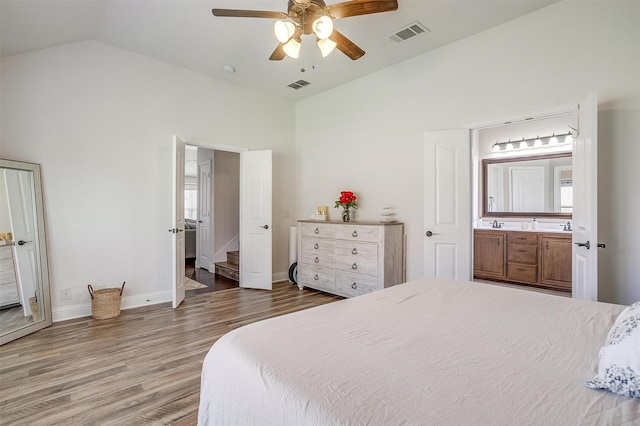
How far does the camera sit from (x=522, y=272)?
456cm

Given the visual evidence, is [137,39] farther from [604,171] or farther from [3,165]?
[604,171]

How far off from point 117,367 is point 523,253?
5062mm

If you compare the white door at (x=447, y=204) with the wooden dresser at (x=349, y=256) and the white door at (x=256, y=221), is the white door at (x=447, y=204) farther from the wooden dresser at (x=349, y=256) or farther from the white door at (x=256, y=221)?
the white door at (x=256, y=221)

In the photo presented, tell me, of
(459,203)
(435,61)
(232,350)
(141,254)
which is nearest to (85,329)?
(141,254)

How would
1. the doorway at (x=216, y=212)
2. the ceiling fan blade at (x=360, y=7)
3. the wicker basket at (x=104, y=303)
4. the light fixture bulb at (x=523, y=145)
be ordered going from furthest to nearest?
the doorway at (x=216, y=212)
the light fixture bulb at (x=523, y=145)
the wicker basket at (x=104, y=303)
the ceiling fan blade at (x=360, y=7)

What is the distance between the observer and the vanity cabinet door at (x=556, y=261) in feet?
13.6

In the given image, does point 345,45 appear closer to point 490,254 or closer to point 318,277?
point 318,277

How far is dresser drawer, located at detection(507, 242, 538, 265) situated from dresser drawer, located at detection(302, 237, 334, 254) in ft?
9.06

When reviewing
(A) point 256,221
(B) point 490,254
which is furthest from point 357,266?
(B) point 490,254

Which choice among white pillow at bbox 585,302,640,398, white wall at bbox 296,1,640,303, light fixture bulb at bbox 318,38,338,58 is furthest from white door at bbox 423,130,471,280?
white pillow at bbox 585,302,640,398

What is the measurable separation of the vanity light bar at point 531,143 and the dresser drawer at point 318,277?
359cm

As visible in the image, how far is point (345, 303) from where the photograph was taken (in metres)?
1.67

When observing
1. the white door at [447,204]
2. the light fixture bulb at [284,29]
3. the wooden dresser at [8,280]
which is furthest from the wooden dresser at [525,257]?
the wooden dresser at [8,280]

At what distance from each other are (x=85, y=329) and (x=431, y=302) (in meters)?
3.30
